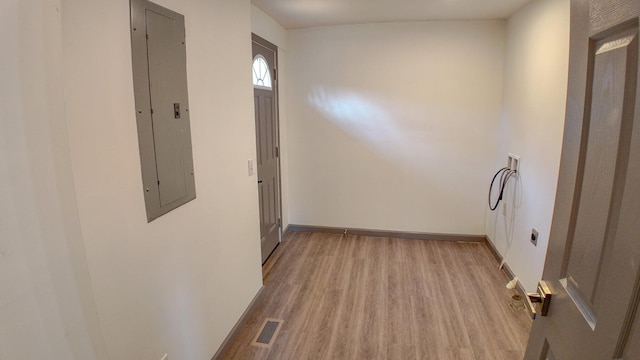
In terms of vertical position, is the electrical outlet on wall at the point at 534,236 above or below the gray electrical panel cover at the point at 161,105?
below

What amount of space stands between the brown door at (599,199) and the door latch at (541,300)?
0.02 meters

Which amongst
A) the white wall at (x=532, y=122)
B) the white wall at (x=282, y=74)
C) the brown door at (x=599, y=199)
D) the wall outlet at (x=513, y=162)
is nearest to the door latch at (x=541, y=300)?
the brown door at (x=599, y=199)

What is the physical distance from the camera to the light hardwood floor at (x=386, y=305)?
2254mm

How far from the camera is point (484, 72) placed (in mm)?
3611

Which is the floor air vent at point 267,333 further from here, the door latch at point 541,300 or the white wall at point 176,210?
the door latch at point 541,300

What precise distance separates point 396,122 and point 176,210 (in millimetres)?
2879

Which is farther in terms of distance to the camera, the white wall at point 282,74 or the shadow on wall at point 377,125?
the shadow on wall at point 377,125

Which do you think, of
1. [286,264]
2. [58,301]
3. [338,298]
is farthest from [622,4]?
[286,264]

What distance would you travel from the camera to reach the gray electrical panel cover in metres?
1.35

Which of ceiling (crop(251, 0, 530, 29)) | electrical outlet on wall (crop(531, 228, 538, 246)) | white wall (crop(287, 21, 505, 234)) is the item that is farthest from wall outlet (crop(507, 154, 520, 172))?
ceiling (crop(251, 0, 530, 29))

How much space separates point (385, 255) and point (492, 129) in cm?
182

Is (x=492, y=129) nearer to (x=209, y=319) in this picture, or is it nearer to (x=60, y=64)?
(x=209, y=319)

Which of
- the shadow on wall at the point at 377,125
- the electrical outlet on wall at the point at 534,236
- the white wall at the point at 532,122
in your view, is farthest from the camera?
the shadow on wall at the point at 377,125

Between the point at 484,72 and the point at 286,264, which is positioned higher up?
the point at 484,72
